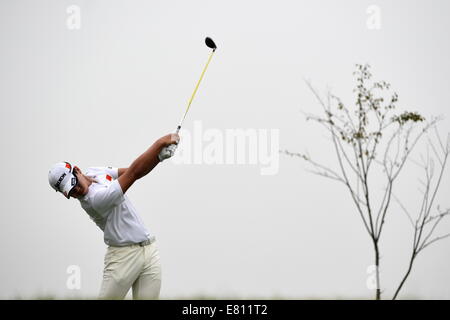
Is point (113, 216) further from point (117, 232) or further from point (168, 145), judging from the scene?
point (168, 145)

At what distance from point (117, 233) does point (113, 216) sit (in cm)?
11

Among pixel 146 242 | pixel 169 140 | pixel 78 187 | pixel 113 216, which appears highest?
pixel 169 140

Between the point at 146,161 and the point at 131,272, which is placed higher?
the point at 146,161

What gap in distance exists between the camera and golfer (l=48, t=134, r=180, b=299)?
3.71 meters

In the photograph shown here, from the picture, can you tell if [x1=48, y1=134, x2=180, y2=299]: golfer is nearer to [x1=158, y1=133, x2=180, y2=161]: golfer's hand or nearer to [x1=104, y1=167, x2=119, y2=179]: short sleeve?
[x1=104, y1=167, x2=119, y2=179]: short sleeve

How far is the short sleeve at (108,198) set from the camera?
363cm

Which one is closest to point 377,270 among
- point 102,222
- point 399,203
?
→ point 399,203

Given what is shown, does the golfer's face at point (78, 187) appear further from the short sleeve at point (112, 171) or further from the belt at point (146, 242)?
the belt at point (146, 242)

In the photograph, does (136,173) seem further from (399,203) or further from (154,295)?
(399,203)

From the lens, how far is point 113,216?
12.6 ft

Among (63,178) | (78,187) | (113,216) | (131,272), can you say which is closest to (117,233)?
(113,216)

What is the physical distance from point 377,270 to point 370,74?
5.44ft

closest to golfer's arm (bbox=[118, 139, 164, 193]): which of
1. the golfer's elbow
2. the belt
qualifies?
the golfer's elbow

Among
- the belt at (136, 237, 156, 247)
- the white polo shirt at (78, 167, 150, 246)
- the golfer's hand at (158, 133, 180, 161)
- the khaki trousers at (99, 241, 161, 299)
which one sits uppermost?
the golfer's hand at (158, 133, 180, 161)
